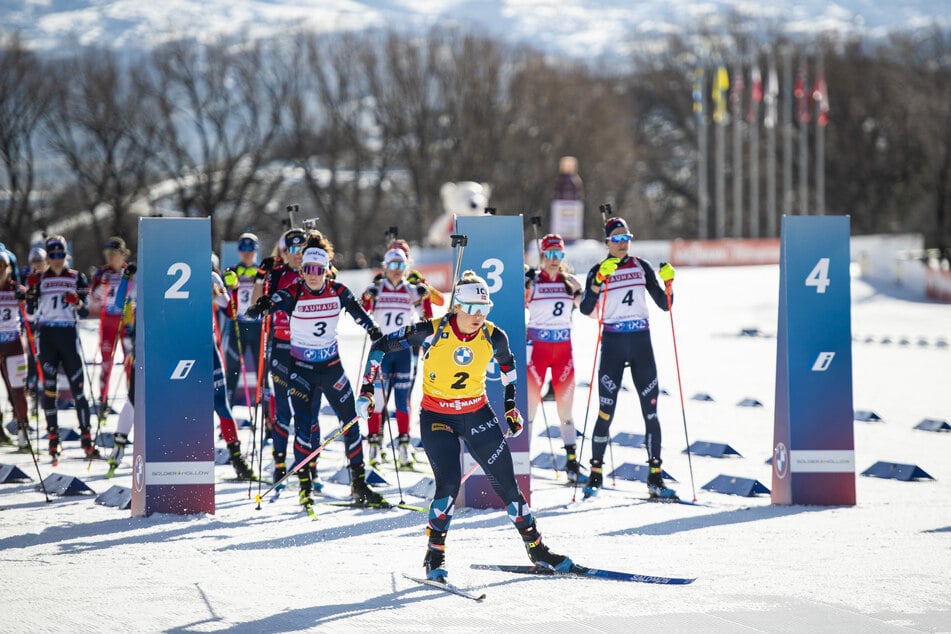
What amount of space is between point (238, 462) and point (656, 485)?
12.0ft

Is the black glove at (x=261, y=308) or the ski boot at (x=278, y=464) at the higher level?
the black glove at (x=261, y=308)

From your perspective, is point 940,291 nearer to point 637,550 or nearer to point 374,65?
point 374,65

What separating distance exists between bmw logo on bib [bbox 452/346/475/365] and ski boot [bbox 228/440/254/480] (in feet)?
13.3

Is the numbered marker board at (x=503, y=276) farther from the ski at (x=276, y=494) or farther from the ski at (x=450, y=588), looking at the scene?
the ski at (x=450, y=588)

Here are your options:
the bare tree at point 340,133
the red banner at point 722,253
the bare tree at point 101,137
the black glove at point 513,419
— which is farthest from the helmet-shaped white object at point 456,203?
the black glove at point 513,419

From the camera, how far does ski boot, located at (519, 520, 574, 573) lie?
7.58 metres

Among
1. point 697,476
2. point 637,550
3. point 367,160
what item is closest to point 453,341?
point 637,550

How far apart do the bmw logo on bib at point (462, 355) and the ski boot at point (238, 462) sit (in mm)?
4061

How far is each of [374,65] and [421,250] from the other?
13533 mm

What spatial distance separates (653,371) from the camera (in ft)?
34.0

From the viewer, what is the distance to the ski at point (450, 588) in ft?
23.2

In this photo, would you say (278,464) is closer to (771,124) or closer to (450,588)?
(450,588)

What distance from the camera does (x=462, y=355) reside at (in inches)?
297

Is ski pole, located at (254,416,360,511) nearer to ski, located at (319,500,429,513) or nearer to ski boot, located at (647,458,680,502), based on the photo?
ski, located at (319,500,429,513)
